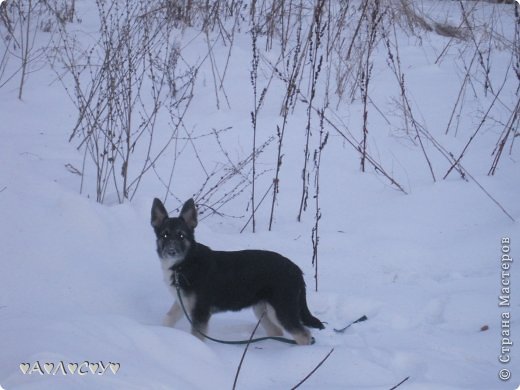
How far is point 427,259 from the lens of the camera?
5.75 metres

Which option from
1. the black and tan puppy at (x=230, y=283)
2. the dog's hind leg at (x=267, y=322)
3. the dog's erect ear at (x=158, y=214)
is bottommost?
the dog's hind leg at (x=267, y=322)

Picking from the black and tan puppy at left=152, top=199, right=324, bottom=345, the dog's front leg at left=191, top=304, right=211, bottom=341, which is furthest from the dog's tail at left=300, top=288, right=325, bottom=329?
the dog's front leg at left=191, top=304, right=211, bottom=341

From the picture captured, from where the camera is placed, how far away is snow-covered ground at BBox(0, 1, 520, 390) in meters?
3.83

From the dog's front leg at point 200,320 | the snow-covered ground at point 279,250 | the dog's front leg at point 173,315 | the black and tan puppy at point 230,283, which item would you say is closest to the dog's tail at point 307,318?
the black and tan puppy at point 230,283

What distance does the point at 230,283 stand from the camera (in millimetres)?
4488

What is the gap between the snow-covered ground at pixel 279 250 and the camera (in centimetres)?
383

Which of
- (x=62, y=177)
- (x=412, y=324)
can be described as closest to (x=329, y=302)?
(x=412, y=324)

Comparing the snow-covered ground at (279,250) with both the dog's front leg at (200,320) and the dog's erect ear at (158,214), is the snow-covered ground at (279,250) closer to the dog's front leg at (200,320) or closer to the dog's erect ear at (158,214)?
the dog's front leg at (200,320)

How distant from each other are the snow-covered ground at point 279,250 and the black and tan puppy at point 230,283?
0.68 ft

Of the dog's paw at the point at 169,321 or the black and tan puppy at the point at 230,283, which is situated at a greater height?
the black and tan puppy at the point at 230,283

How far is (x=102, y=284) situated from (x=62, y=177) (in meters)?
1.99

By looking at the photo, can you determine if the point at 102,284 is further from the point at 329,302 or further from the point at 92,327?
the point at 329,302

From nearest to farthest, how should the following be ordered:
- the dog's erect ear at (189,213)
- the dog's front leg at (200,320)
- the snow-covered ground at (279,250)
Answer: the snow-covered ground at (279,250), the dog's front leg at (200,320), the dog's erect ear at (189,213)

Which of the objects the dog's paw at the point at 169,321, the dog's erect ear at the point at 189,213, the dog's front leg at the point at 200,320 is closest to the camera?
the dog's front leg at the point at 200,320
